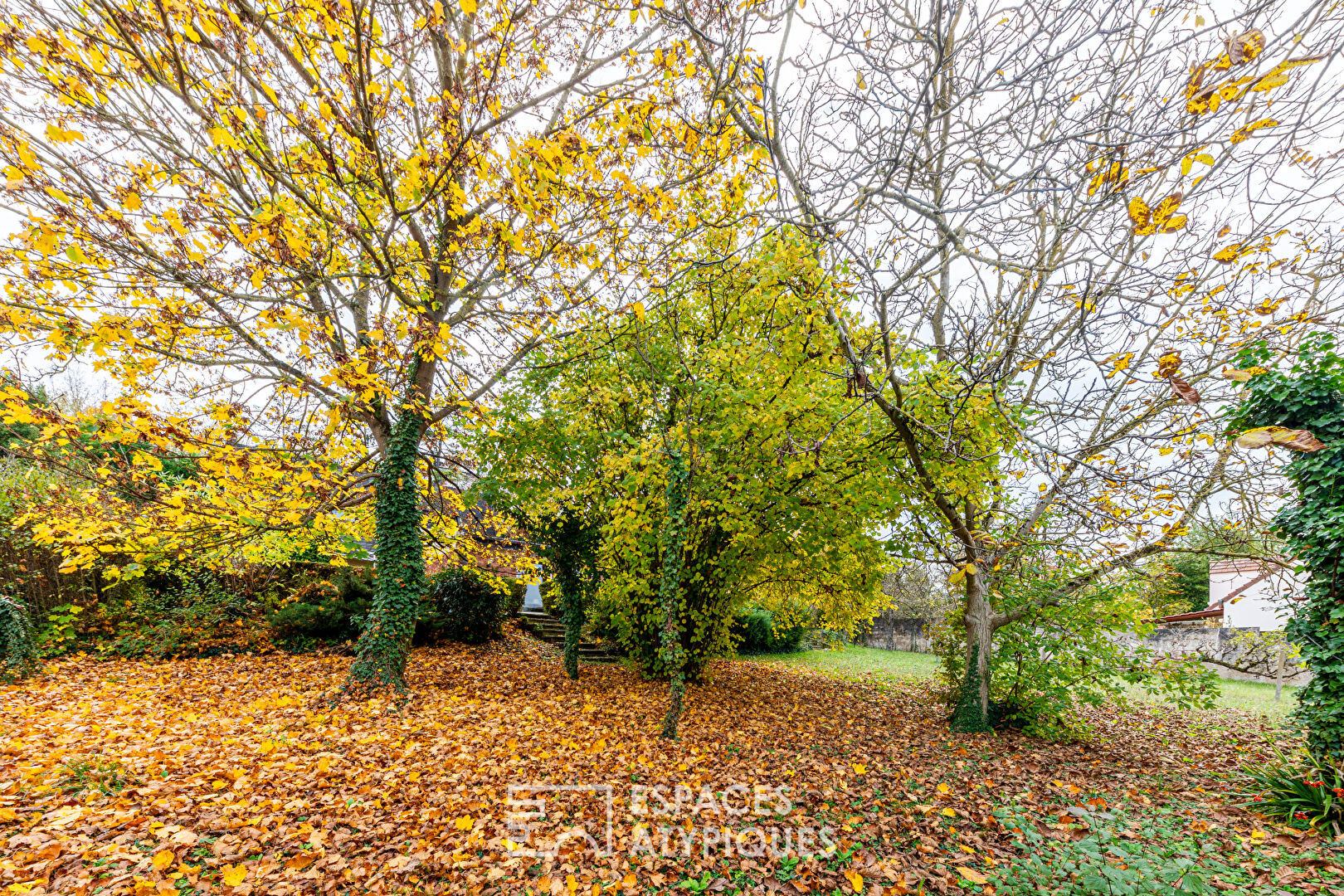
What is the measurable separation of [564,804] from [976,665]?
5.46 meters

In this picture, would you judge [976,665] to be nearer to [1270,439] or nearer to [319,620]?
[1270,439]

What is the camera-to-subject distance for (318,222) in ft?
16.9

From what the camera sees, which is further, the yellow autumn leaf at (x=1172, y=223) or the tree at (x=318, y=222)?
the tree at (x=318, y=222)

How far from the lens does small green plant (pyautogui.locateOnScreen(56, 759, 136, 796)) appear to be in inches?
128

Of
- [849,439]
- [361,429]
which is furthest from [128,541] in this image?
[849,439]

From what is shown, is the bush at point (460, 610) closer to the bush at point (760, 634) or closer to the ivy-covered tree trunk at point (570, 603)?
the ivy-covered tree trunk at point (570, 603)

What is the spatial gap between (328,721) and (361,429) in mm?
3575

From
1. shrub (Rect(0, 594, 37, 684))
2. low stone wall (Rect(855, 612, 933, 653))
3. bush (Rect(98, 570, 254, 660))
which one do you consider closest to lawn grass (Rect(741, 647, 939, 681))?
low stone wall (Rect(855, 612, 933, 653))

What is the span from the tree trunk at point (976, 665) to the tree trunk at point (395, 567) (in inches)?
275

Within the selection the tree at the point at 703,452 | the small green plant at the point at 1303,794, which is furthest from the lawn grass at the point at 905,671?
the small green plant at the point at 1303,794

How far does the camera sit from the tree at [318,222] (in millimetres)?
4012

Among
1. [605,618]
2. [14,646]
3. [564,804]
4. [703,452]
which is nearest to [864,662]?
[605,618]

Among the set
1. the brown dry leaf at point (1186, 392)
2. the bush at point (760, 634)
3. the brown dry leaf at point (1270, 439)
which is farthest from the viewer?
the bush at point (760, 634)

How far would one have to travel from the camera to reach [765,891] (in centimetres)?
295
